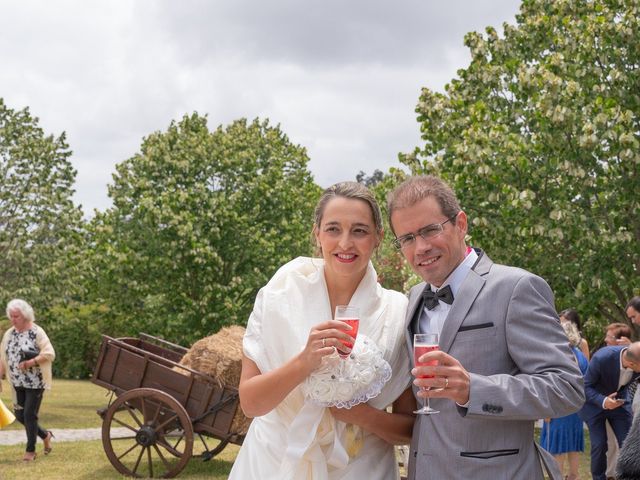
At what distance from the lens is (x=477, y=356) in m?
2.95

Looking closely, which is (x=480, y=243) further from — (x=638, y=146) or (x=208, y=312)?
(x=208, y=312)

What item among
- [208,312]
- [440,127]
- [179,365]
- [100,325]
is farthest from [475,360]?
[100,325]

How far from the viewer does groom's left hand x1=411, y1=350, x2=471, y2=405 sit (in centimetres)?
272

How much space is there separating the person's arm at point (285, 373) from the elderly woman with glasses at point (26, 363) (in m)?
9.65

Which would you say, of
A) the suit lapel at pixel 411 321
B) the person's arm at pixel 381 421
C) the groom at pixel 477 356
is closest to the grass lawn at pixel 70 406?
the person's arm at pixel 381 421

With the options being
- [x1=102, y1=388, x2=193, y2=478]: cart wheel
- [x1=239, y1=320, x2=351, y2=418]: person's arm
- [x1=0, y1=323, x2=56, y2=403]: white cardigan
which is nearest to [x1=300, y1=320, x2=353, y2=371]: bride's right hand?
[x1=239, y1=320, x2=351, y2=418]: person's arm

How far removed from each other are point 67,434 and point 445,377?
1486 cm

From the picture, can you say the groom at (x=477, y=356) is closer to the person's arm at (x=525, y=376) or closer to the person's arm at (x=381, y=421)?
the person's arm at (x=525, y=376)

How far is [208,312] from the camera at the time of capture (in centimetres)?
2355

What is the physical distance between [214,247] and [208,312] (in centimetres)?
194

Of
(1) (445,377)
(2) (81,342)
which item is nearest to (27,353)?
(1) (445,377)

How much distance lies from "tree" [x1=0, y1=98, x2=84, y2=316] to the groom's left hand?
19.8m

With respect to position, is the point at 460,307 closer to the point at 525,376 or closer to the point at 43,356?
the point at 525,376

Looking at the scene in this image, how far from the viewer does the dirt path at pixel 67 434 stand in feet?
49.3
